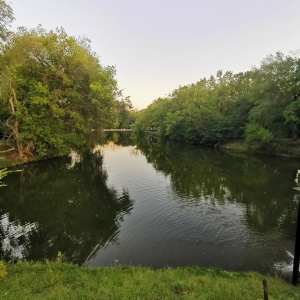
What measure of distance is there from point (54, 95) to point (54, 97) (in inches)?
11.4

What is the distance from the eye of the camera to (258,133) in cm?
4569

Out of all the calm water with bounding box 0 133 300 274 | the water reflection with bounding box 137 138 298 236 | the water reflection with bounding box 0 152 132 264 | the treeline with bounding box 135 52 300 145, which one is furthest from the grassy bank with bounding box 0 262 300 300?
the treeline with bounding box 135 52 300 145

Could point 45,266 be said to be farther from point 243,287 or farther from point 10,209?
point 10,209

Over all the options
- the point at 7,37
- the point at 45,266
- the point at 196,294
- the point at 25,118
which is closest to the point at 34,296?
the point at 45,266

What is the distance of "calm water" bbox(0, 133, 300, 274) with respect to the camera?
42.4 feet

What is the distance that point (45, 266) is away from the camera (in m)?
10.5

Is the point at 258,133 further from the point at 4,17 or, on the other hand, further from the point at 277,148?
the point at 4,17

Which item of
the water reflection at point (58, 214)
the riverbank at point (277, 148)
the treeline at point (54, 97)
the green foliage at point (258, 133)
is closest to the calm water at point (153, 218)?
the water reflection at point (58, 214)

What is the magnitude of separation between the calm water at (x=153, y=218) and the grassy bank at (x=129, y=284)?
6.52ft

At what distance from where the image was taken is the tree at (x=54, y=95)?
117ft

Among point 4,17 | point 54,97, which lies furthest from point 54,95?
point 4,17

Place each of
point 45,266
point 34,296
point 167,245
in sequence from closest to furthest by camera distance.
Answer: point 34,296
point 45,266
point 167,245

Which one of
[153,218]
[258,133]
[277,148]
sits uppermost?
[258,133]

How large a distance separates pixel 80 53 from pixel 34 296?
117 feet
